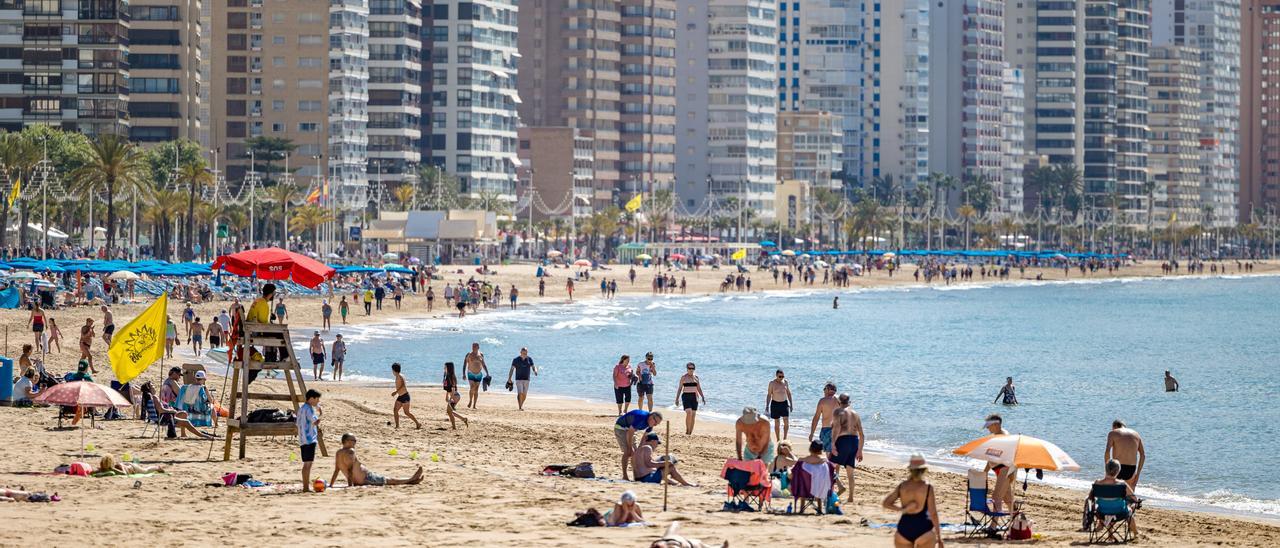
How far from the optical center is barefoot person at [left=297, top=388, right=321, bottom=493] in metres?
21.3

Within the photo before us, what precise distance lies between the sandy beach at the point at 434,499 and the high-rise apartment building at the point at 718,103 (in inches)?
6448

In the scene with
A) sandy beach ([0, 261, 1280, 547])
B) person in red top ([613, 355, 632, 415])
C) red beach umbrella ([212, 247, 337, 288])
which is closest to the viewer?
sandy beach ([0, 261, 1280, 547])

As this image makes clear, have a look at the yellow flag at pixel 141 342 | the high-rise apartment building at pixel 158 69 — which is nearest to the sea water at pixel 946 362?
the yellow flag at pixel 141 342

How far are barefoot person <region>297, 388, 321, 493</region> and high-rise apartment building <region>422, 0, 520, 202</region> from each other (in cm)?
13075

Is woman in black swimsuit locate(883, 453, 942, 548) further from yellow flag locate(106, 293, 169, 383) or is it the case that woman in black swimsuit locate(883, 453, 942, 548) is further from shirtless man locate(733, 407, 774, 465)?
yellow flag locate(106, 293, 169, 383)

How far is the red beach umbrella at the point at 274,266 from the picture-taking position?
80.9 feet

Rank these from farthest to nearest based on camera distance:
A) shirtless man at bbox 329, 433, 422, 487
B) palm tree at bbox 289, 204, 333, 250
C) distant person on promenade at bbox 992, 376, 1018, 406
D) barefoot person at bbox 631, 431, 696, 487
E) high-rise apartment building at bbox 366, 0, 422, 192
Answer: high-rise apartment building at bbox 366, 0, 422, 192
palm tree at bbox 289, 204, 333, 250
distant person on promenade at bbox 992, 376, 1018, 406
barefoot person at bbox 631, 431, 696, 487
shirtless man at bbox 329, 433, 422, 487

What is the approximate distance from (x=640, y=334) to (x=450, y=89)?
268ft

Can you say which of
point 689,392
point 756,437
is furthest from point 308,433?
point 689,392

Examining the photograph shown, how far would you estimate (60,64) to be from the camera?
12106 centimetres

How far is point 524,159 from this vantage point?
17350 centimetres

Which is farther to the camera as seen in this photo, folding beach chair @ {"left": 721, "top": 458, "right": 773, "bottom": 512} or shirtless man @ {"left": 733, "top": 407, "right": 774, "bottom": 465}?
shirtless man @ {"left": 733, "top": 407, "right": 774, "bottom": 465}

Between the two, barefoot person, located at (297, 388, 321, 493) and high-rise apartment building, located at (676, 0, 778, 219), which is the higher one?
high-rise apartment building, located at (676, 0, 778, 219)

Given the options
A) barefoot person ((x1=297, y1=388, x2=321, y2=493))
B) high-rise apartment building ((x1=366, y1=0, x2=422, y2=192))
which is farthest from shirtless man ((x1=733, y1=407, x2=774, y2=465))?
high-rise apartment building ((x1=366, y1=0, x2=422, y2=192))
